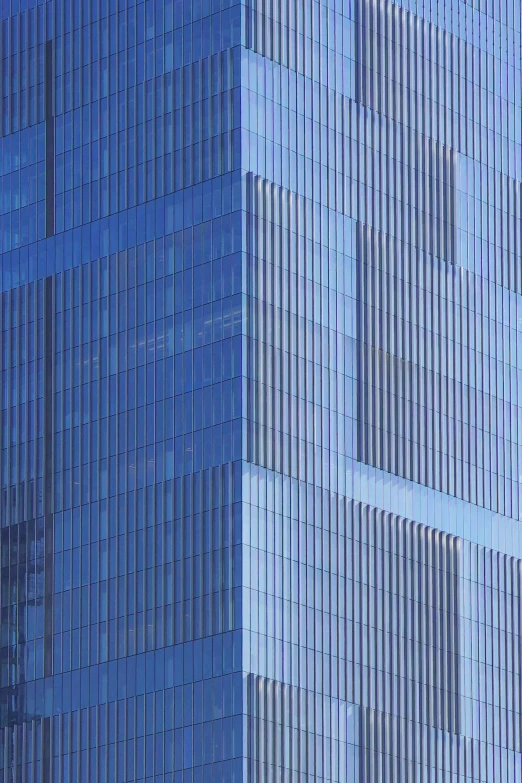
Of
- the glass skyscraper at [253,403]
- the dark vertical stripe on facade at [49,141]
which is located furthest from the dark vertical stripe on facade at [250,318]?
the dark vertical stripe on facade at [49,141]

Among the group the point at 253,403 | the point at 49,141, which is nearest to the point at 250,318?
the point at 253,403

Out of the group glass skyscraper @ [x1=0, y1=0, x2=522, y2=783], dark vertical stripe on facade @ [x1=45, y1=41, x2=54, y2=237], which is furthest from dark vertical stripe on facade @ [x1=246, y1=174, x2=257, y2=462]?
dark vertical stripe on facade @ [x1=45, y1=41, x2=54, y2=237]

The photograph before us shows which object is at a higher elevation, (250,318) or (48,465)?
(250,318)

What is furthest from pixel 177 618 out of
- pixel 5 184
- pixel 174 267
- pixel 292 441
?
pixel 5 184

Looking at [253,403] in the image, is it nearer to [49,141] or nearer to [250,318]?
[250,318]

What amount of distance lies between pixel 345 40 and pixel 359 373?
24196mm

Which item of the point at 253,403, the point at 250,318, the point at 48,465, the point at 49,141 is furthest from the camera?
the point at 49,141

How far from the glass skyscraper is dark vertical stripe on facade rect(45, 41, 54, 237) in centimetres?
21

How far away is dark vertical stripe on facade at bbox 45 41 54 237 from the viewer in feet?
579

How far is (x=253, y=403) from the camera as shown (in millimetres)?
161125

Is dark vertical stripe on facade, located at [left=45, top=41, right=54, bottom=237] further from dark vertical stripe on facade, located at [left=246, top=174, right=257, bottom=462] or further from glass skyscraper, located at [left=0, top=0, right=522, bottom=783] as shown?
dark vertical stripe on facade, located at [left=246, top=174, right=257, bottom=462]

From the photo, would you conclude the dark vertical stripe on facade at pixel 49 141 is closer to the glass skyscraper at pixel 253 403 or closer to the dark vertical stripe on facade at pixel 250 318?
the glass skyscraper at pixel 253 403

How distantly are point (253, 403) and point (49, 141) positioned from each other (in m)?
28.7

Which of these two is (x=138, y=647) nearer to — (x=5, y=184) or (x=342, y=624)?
(x=342, y=624)
